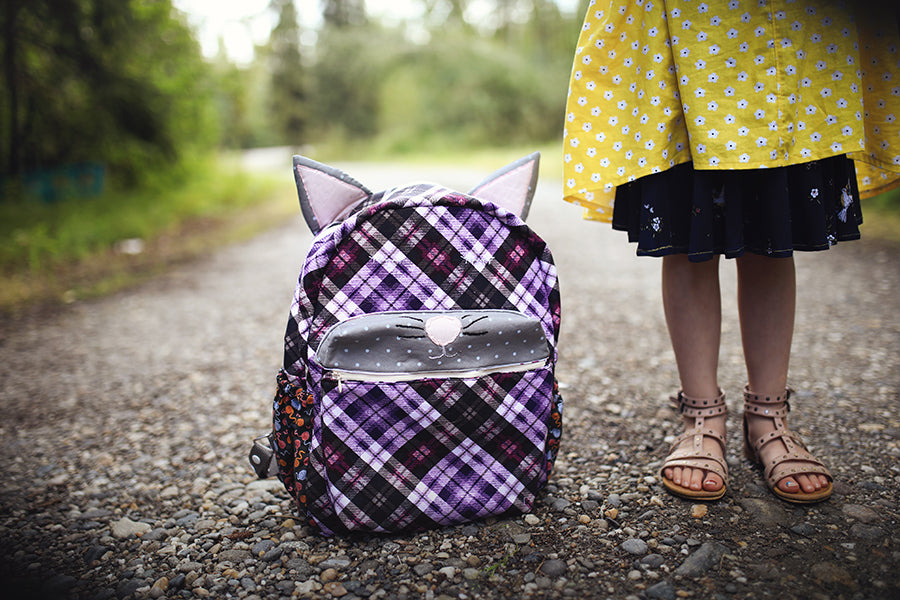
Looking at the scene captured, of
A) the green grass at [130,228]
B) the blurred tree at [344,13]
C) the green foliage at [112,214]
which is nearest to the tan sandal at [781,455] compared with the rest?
the green grass at [130,228]

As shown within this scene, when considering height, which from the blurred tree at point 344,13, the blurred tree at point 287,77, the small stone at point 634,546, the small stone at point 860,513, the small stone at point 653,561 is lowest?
the small stone at point 860,513

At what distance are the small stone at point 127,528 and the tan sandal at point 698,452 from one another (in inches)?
50.5

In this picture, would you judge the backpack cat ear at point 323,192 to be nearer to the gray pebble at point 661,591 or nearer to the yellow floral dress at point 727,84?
the yellow floral dress at point 727,84

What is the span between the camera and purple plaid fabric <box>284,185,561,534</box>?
1.27 meters

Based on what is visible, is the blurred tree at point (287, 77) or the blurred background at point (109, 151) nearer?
the blurred background at point (109, 151)

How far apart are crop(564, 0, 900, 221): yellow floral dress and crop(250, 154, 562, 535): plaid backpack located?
314mm

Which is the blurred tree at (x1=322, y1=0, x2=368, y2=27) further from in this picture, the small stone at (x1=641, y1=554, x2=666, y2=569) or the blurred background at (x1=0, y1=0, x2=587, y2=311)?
the small stone at (x1=641, y1=554, x2=666, y2=569)

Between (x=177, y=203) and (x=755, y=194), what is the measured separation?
705cm

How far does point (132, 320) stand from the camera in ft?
11.0

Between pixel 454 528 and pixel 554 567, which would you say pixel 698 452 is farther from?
pixel 454 528

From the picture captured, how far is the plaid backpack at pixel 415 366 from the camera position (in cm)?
126

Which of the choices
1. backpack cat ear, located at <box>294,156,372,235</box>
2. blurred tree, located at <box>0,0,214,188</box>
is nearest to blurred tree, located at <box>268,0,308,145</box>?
blurred tree, located at <box>0,0,214,188</box>

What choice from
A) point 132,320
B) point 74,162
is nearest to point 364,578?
point 132,320

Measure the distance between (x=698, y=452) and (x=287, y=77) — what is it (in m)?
25.4
